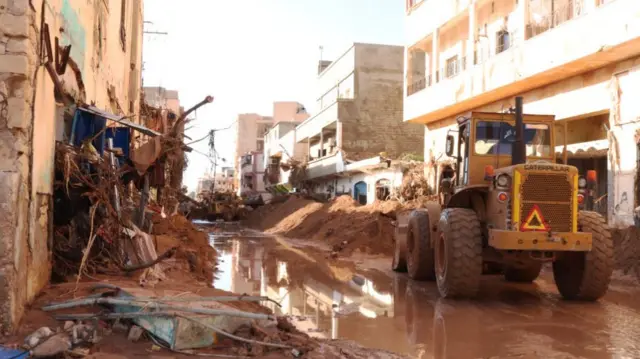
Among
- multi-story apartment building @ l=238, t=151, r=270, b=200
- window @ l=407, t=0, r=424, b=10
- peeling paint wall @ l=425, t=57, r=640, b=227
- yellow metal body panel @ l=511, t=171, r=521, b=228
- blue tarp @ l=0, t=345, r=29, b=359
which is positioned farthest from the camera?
multi-story apartment building @ l=238, t=151, r=270, b=200

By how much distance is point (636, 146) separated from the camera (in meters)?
13.5

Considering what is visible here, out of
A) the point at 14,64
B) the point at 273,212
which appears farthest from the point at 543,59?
the point at 273,212

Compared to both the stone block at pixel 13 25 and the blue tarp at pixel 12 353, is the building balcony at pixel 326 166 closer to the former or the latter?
the stone block at pixel 13 25

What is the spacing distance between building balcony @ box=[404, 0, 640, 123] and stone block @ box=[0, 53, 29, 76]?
39.7 ft

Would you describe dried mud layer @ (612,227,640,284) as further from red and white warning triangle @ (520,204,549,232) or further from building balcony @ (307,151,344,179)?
building balcony @ (307,151,344,179)

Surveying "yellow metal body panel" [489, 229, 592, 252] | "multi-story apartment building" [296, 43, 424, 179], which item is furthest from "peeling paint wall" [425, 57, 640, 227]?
"multi-story apartment building" [296, 43, 424, 179]

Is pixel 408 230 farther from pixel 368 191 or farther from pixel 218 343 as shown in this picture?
pixel 368 191

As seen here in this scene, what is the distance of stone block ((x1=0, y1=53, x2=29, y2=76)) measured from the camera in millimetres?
5125

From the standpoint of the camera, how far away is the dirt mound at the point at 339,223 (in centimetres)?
1762

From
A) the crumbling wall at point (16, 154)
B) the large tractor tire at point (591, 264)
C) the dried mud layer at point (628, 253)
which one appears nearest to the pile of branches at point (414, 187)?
the dried mud layer at point (628, 253)

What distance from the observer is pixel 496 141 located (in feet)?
31.6

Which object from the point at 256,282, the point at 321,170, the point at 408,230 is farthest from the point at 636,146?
the point at 321,170

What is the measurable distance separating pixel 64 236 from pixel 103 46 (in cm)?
516

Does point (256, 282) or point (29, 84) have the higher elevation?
point (29, 84)
